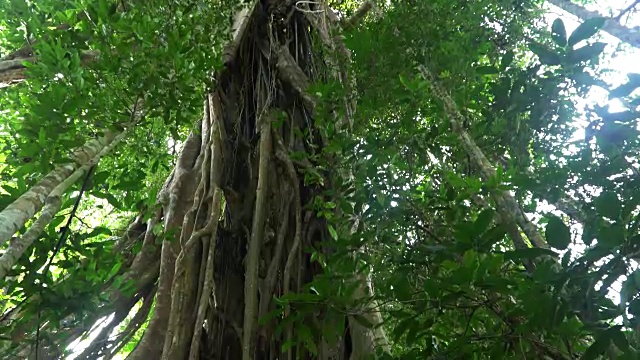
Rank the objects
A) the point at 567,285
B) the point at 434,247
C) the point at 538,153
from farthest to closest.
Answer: the point at 538,153 < the point at 434,247 < the point at 567,285

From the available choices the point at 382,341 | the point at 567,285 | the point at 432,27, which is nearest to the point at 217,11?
the point at 432,27

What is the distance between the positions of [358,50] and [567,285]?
3.01 ft

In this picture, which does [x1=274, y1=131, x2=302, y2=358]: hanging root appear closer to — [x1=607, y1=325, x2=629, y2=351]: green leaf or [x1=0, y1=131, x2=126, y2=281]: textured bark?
[x1=0, y1=131, x2=126, y2=281]: textured bark

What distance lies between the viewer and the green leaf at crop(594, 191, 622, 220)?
0.79 meters

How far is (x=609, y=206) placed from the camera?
0.79m

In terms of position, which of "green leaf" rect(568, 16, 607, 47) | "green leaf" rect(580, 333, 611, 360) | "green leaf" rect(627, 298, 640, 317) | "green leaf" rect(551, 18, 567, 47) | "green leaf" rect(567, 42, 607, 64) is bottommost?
"green leaf" rect(580, 333, 611, 360)

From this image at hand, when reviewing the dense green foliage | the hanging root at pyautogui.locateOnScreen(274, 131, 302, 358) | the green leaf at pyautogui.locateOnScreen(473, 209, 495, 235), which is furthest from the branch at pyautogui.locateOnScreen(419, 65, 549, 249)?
the hanging root at pyautogui.locateOnScreen(274, 131, 302, 358)

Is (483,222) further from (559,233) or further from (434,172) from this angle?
(434,172)

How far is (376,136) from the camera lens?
142 centimetres

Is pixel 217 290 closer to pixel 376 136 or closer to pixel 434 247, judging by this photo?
pixel 376 136

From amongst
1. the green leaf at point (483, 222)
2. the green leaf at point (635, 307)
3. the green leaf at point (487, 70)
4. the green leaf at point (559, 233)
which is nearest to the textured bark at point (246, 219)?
the green leaf at point (487, 70)

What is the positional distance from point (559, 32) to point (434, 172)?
70cm

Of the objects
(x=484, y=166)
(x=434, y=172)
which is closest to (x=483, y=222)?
(x=484, y=166)

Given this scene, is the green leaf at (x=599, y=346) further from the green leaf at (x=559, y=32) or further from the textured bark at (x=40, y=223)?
the textured bark at (x=40, y=223)
